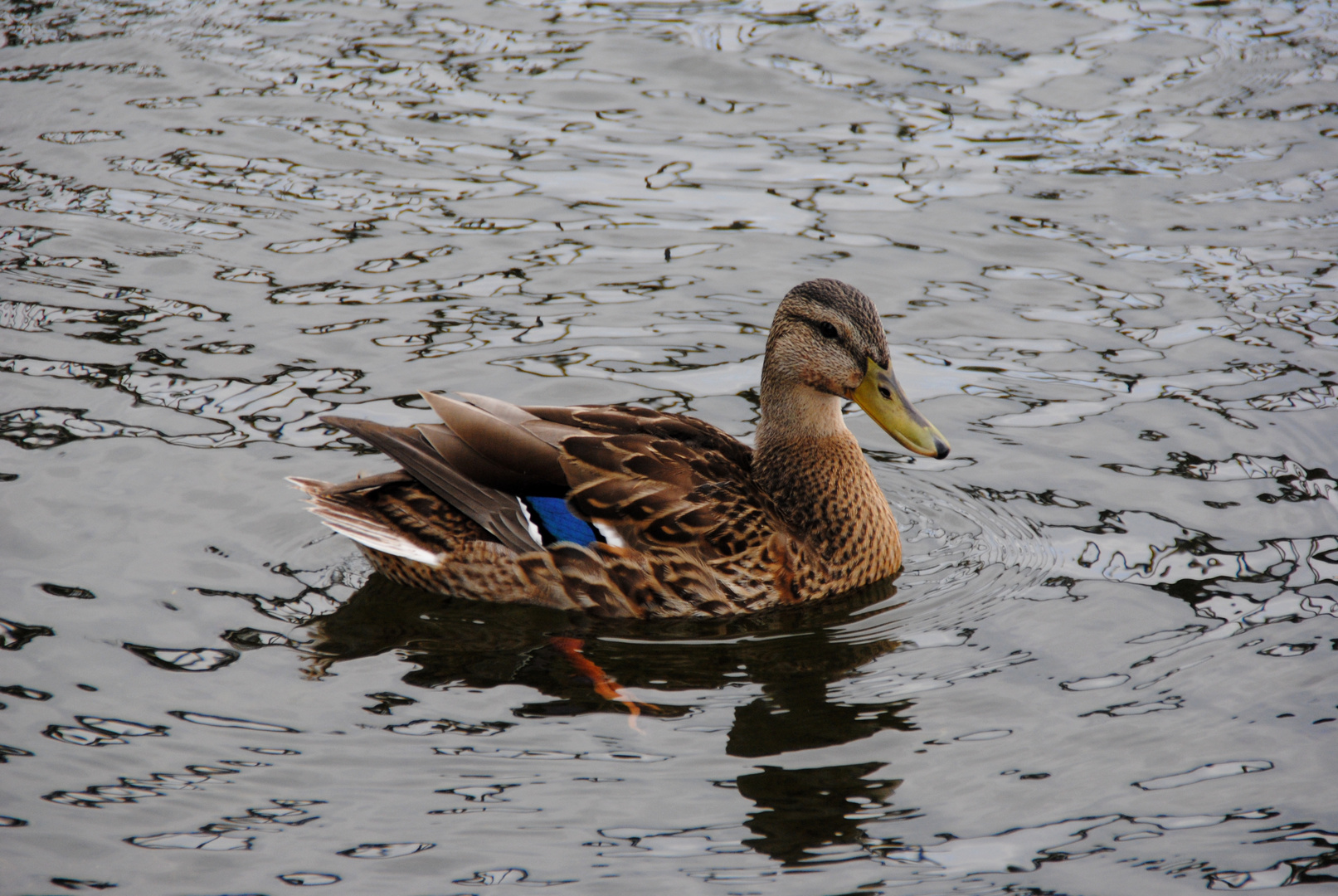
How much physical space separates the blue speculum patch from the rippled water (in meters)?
0.41

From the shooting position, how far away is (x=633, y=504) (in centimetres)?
628

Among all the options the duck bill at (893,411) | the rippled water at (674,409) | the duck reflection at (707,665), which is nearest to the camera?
the rippled water at (674,409)

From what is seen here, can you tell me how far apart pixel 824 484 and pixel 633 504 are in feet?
3.25

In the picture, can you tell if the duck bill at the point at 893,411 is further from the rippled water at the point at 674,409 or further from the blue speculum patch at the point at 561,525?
the blue speculum patch at the point at 561,525

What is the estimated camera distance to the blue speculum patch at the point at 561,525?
6.29m

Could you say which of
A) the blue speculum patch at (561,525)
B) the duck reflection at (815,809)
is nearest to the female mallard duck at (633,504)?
the blue speculum patch at (561,525)

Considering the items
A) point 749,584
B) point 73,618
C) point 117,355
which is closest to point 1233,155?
point 749,584

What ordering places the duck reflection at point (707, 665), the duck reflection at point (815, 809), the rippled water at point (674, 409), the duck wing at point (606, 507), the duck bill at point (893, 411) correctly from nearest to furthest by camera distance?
the duck reflection at point (815, 809), the rippled water at point (674, 409), the duck reflection at point (707, 665), the duck wing at point (606, 507), the duck bill at point (893, 411)

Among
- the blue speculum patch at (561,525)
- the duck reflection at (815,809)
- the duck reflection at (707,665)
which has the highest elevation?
the blue speculum patch at (561,525)

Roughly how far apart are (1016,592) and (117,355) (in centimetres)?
547

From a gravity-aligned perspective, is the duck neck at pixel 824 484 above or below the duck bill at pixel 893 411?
below

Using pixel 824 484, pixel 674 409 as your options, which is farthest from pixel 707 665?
pixel 674 409

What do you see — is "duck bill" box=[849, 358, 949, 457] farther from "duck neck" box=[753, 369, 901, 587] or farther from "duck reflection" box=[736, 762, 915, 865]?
"duck reflection" box=[736, 762, 915, 865]

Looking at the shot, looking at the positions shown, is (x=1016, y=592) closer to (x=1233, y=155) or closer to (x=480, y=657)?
(x=480, y=657)
